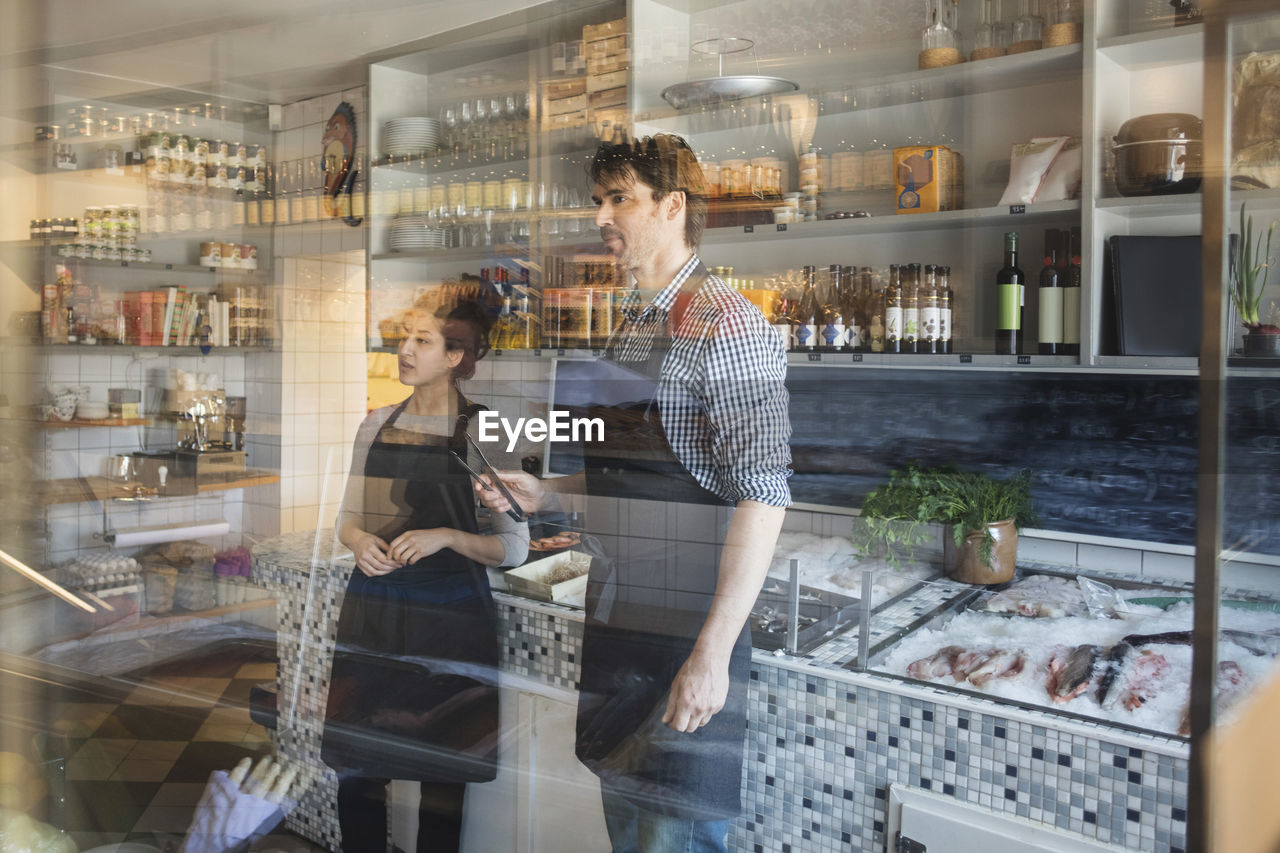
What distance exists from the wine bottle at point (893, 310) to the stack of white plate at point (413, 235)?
470 millimetres

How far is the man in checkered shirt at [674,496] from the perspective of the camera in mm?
721

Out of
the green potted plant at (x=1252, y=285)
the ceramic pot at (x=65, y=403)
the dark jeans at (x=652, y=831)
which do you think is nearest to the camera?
the green potted plant at (x=1252, y=285)

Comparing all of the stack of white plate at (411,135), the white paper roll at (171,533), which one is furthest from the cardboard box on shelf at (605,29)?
the white paper roll at (171,533)

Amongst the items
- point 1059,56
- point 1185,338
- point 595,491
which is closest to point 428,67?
point 595,491

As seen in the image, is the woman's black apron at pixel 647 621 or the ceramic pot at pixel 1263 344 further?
the woman's black apron at pixel 647 621

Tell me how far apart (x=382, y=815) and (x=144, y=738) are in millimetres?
359

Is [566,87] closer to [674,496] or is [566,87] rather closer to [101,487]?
[674,496]

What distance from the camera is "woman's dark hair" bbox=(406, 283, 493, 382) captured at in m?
0.89

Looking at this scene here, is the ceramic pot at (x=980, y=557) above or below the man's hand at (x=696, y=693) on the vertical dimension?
above

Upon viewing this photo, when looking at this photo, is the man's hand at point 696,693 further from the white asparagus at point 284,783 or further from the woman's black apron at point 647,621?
the white asparagus at point 284,783

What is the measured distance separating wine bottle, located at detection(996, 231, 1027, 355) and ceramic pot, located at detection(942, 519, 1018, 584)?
5.2 inches

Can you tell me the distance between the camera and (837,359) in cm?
68

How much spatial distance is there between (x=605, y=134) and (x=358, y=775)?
86 cm

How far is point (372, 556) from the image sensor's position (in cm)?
102
